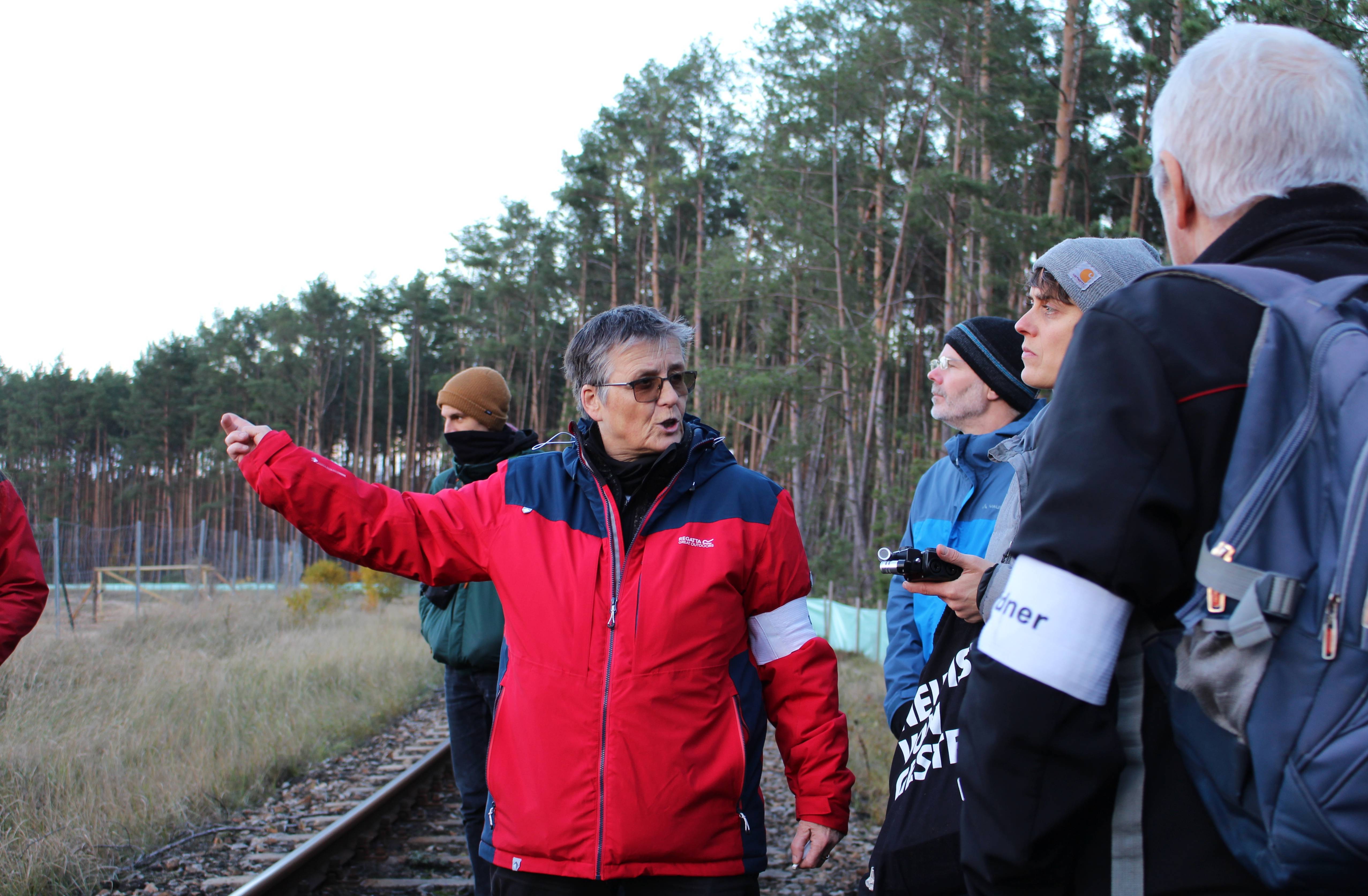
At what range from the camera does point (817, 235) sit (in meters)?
23.3

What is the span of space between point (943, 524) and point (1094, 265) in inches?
36.1

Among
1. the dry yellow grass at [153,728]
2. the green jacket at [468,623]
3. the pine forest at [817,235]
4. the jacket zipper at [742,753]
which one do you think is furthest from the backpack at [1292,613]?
the pine forest at [817,235]

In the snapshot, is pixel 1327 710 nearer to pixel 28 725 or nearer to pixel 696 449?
pixel 696 449

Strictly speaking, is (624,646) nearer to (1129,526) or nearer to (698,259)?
(1129,526)

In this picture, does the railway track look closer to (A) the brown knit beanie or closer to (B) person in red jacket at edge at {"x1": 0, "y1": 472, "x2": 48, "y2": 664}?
(B) person in red jacket at edge at {"x1": 0, "y1": 472, "x2": 48, "y2": 664}

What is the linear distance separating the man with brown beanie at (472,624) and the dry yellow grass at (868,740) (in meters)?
1.60

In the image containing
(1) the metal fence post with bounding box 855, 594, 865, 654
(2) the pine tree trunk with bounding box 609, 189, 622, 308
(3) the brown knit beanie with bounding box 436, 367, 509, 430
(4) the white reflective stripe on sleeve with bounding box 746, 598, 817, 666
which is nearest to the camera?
(4) the white reflective stripe on sleeve with bounding box 746, 598, 817, 666

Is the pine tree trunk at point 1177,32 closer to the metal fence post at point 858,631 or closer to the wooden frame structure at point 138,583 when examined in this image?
the metal fence post at point 858,631

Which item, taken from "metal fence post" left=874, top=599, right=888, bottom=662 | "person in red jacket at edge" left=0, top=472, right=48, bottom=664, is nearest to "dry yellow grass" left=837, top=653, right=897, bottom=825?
"metal fence post" left=874, top=599, right=888, bottom=662

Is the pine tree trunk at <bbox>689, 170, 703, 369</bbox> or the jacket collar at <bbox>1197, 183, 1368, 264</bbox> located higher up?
the pine tree trunk at <bbox>689, 170, 703, 369</bbox>

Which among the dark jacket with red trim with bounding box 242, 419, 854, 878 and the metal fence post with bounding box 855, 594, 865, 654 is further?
the metal fence post with bounding box 855, 594, 865, 654

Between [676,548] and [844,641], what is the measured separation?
1552 cm

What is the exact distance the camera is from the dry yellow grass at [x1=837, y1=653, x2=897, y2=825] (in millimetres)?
6656

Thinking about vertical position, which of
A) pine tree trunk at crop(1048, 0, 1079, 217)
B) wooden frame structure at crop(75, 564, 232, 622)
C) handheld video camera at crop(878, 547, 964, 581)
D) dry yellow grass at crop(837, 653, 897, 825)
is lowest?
wooden frame structure at crop(75, 564, 232, 622)
